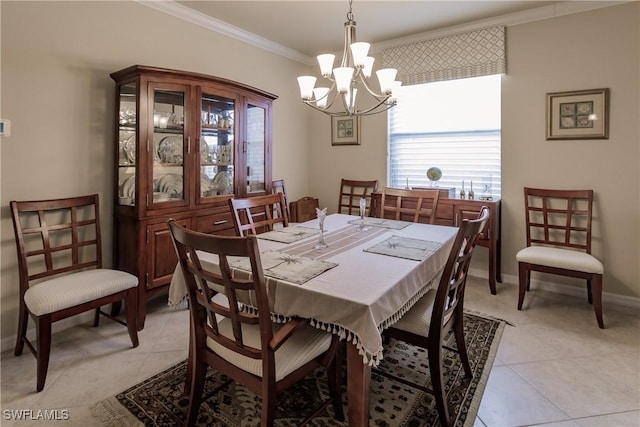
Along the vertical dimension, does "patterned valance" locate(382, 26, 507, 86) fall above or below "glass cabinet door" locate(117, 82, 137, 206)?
above

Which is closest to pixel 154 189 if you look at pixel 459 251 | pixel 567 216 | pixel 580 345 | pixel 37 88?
pixel 37 88

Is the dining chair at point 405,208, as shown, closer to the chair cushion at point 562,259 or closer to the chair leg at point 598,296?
the chair cushion at point 562,259

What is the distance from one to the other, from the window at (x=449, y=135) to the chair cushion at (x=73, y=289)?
2.92m

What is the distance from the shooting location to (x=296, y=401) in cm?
181

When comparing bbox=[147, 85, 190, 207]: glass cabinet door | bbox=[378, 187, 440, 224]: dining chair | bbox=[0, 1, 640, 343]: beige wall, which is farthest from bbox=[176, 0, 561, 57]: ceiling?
bbox=[378, 187, 440, 224]: dining chair

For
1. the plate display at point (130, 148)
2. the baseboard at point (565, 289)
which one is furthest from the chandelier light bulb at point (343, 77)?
the baseboard at point (565, 289)

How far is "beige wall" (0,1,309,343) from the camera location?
2.29 m

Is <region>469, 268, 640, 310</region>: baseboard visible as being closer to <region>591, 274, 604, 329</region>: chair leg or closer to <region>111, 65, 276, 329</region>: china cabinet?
<region>591, 274, 604, 329</region>: chair leg

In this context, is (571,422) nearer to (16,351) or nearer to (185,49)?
(16,351)

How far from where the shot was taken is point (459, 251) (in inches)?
58.0

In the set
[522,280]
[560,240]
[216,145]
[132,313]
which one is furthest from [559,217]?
[132,313]

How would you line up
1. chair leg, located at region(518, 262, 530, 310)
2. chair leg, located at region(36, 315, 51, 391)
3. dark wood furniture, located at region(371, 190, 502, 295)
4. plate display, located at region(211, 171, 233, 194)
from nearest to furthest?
1. chair leg, located at region(36, 315, 51, 391)
2. chair leg, located at region(518, 262, 530, 310)
3. plate display, located at region(211, 171, 233, 194)
4. dark wood furniture, located at region(371, 190, 502, 295)

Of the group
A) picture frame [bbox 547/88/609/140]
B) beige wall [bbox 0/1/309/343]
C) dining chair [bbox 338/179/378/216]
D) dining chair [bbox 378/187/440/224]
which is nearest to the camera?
beige wall [bbox 0/1/309/343]

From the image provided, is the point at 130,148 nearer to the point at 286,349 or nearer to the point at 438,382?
the point at 286,349
